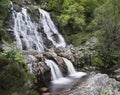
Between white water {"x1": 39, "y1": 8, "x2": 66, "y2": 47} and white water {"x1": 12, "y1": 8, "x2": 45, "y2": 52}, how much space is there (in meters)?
1.77

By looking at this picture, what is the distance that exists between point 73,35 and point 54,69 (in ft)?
45.0

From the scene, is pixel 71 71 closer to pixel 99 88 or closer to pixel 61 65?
pixel 61 65

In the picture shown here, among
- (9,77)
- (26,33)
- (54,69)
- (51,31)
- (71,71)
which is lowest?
(71,71)

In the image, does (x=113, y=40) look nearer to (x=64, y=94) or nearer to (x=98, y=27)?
(x=98, y=27)

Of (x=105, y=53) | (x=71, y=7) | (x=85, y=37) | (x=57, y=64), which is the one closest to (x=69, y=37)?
(x=85, y=37)

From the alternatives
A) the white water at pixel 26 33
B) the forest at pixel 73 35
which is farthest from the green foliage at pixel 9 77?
the white water at pixel 26 33

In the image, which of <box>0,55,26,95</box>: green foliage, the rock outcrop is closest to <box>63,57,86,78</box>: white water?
the rock outcrop

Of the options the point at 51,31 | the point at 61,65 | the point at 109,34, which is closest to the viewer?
the point at 61,65

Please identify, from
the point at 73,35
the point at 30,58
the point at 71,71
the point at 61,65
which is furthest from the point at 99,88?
the point at 73,35

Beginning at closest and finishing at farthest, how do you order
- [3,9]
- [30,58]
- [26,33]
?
1. [30,58]
2. [3,9]
3. [26,33]

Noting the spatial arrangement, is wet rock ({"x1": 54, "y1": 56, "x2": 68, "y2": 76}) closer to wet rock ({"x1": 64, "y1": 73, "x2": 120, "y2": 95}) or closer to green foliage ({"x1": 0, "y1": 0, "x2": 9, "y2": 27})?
wet rock ({"x1": 64, "y1": 73, "x2": 120, "y2": 95})

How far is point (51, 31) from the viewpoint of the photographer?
37.9 m

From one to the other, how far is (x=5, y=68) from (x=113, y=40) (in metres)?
19.9

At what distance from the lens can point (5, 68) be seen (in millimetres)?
15945
